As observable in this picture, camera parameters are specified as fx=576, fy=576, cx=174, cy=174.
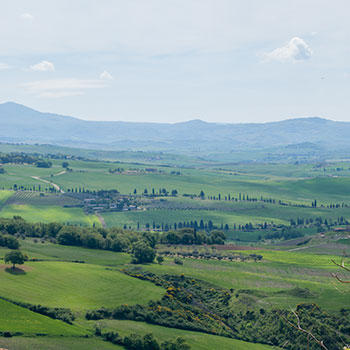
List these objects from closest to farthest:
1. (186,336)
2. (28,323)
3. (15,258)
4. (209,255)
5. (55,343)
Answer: (55,343) → (28,323) → (186,336) → (15,258) → (209,255)

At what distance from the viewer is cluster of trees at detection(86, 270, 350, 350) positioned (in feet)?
374

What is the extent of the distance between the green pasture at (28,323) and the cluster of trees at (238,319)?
1093cm

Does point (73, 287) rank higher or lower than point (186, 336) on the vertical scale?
higher

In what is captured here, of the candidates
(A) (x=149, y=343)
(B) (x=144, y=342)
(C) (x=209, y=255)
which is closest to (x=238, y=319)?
(A) (x=149, y=343)

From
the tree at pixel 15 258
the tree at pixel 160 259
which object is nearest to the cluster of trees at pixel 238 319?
the tree at pixel 15 258

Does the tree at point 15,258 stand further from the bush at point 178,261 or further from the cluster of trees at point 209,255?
the cluster of trees at point 209,255

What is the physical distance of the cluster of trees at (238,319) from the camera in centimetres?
11394

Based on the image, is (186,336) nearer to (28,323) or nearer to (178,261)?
(28,323)

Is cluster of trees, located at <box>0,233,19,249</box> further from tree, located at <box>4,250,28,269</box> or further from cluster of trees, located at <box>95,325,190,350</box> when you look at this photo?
cluster of trees, located at <box>95,325,190,350</box>

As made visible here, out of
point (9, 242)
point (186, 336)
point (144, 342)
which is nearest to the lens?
point (144, 342)

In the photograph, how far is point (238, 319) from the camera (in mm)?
129500

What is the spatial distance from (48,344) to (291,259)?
117214 millimetres

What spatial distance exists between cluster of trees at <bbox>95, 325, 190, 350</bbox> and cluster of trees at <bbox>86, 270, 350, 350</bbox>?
39.6ft

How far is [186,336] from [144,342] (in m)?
14.4
